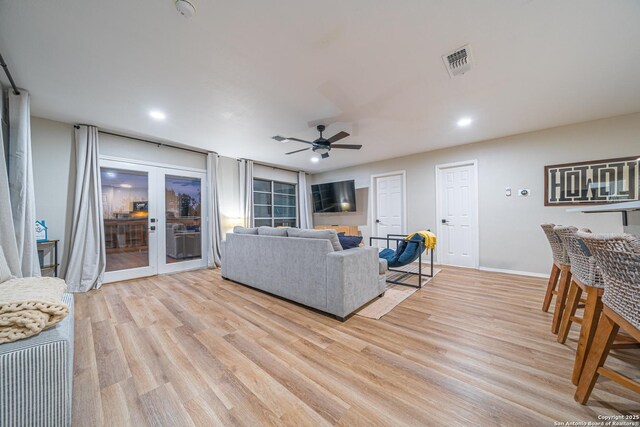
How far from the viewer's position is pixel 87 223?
3311mm

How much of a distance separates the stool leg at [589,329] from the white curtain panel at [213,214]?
16.0 feet

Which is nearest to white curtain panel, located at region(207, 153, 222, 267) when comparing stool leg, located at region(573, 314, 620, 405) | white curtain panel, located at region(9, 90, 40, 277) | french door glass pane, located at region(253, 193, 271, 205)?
french door glass pane, located at region(253, 193, 271, 205)

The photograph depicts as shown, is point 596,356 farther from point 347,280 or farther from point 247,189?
point 247,189

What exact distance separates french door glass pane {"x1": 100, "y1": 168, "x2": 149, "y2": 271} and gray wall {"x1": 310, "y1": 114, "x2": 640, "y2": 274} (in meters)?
5.55

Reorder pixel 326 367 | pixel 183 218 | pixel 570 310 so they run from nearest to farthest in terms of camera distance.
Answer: pixel 326 367
pixel 570 310
pixel 183 218

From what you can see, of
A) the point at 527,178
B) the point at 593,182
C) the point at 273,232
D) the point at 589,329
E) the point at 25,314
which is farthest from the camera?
the point at 527,178

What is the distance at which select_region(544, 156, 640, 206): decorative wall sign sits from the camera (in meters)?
3.04

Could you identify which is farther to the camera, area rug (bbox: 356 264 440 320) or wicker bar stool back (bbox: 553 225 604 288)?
area rug (bbox: 356 264 440 320)

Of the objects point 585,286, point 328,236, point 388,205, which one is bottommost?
point 585,286

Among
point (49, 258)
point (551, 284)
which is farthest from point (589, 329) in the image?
point (49, 258)

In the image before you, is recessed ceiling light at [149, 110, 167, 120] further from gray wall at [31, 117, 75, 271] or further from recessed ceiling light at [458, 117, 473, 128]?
recessed ceiling light at [458, 117, 473, 128]

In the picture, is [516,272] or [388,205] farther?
[388,205]

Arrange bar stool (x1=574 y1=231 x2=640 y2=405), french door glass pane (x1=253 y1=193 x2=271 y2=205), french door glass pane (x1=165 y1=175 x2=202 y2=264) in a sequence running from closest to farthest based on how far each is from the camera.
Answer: bar stool (x1=574 y1=231 x2=640 y2=405) → french door glass pane (x1=165 y1=175 x2=202 y2=264) → french door glass pane (x1=253 y1=193 x2=271 y2=205)

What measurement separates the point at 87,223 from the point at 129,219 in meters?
0.55
